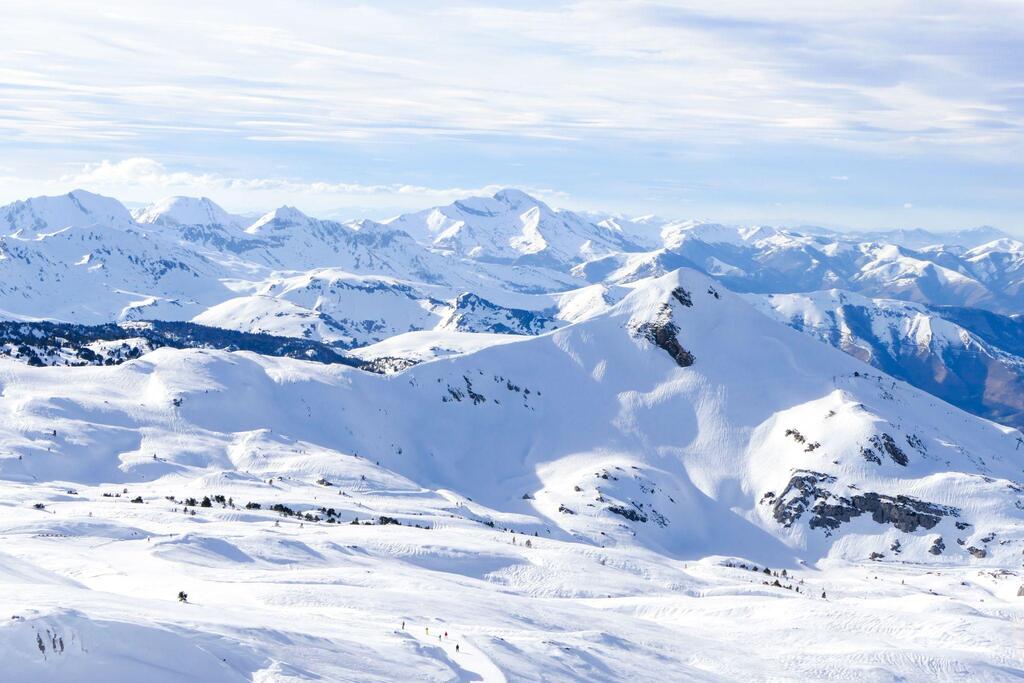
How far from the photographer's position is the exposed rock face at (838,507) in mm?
151125

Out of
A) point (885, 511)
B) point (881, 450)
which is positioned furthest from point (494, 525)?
point (881, 450)

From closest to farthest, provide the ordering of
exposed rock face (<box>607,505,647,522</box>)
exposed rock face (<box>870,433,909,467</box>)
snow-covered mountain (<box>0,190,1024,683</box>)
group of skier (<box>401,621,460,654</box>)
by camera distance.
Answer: snow-covered mountain (<box>0,190,1024,683</box>) < group of skier (<box>401,621,460,654</box>) < exposed rock face (<box>607,505,647,522</box>) < exposed rock face (<box>870,433,909,467</box>)

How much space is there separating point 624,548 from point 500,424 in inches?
2268

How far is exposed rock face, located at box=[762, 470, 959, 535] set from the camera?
151m

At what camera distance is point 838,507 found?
156 metres

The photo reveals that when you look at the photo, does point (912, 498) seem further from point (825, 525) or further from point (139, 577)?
point (139, 577)

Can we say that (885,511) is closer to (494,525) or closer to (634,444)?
(634,444)

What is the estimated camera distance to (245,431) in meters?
159

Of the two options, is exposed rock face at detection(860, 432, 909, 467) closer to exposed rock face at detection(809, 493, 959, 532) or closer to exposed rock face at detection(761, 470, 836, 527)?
exposed rock face at detection(761, 470, 836, 527)

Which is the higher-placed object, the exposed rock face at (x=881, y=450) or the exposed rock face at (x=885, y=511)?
the exposed rock face at (x=881, y=450)

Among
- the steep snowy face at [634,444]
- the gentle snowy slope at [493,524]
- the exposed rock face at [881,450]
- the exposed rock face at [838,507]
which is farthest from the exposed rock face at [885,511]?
the exposed rock face at [881,450]

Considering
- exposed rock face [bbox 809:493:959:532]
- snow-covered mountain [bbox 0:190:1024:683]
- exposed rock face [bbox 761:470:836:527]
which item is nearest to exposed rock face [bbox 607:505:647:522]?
snow-covered mountain [bbox 0:190:1024:683]

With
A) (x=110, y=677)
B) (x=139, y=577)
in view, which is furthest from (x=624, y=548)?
(x=110, y=677)

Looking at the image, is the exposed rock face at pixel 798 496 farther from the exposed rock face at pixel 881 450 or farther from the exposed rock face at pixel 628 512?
the exposed rock face at pixel 628 512
